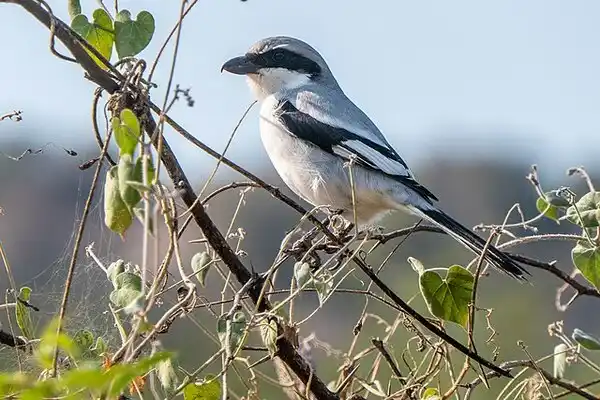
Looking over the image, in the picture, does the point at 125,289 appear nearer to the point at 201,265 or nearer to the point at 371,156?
the point at 201,265

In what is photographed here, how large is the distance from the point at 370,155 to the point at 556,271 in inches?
54.2

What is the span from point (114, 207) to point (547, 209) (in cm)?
86

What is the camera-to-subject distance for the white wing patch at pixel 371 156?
9.85 ft

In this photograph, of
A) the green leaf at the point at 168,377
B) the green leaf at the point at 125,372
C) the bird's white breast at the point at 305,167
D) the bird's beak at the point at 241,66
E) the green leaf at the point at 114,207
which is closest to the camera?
the green leaf at the point at 125,372

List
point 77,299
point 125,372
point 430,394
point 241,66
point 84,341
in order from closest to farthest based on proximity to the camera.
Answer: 1. point 125,372
2. point 84,341
3. point 430,394
4. point 77,299
5. point 241,66

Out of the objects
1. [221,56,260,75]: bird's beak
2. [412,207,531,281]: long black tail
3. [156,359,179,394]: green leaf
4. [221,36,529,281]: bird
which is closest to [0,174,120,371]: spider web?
[156,359,179,394]: green leaf

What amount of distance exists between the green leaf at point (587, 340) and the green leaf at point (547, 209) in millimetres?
239

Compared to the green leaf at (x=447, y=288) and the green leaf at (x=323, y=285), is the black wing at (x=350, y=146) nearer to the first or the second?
the green leaf at (x=447, y=288)

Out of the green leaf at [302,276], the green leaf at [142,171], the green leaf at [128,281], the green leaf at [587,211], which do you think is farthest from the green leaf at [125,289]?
the green leaf at [587,211]

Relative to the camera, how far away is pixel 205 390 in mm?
1601

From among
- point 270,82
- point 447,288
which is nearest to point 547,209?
point 447,288

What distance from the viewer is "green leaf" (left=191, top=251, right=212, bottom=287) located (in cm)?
160

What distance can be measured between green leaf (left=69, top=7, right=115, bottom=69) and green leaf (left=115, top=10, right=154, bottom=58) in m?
0.02

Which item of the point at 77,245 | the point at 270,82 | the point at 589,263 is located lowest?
the point at 589,263
